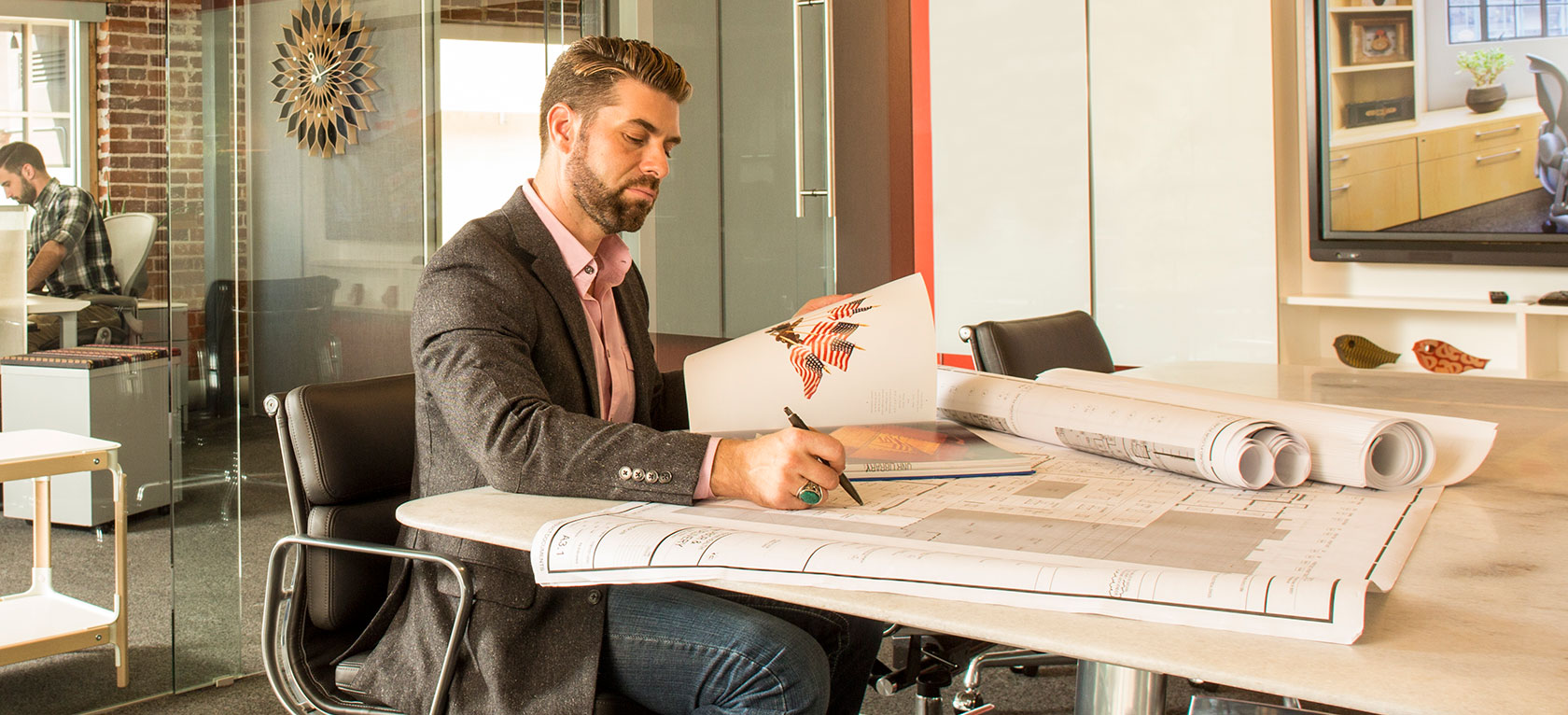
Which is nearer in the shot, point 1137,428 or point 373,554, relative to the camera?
point 1137,428

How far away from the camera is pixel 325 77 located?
3.00m

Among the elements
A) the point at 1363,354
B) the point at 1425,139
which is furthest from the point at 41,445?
the point at 1425,139

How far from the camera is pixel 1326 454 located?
1.06 meters

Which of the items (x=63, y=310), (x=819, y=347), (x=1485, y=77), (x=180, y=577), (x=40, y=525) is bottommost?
(x=180, y=577)

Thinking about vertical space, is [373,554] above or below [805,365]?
below

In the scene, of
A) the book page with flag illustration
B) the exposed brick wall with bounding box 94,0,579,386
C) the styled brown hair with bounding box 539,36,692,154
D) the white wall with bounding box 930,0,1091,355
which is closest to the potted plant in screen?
the white wall with bounding box 930,0,1091,355

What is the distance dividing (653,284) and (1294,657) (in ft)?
11.4

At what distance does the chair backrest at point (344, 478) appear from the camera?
4.85 ft

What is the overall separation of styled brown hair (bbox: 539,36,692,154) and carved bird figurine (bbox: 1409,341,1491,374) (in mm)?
2746

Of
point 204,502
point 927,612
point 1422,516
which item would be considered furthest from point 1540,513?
point 204,502

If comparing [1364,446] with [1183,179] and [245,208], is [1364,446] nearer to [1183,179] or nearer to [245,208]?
[245,208]

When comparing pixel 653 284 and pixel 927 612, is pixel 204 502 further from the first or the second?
pixel 927 612

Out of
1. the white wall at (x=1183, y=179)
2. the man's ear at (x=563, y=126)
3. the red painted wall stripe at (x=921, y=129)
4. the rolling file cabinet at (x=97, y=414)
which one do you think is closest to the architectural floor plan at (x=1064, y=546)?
the man's ear at (x=563, y=126)

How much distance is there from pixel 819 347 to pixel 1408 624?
0.66 meters
